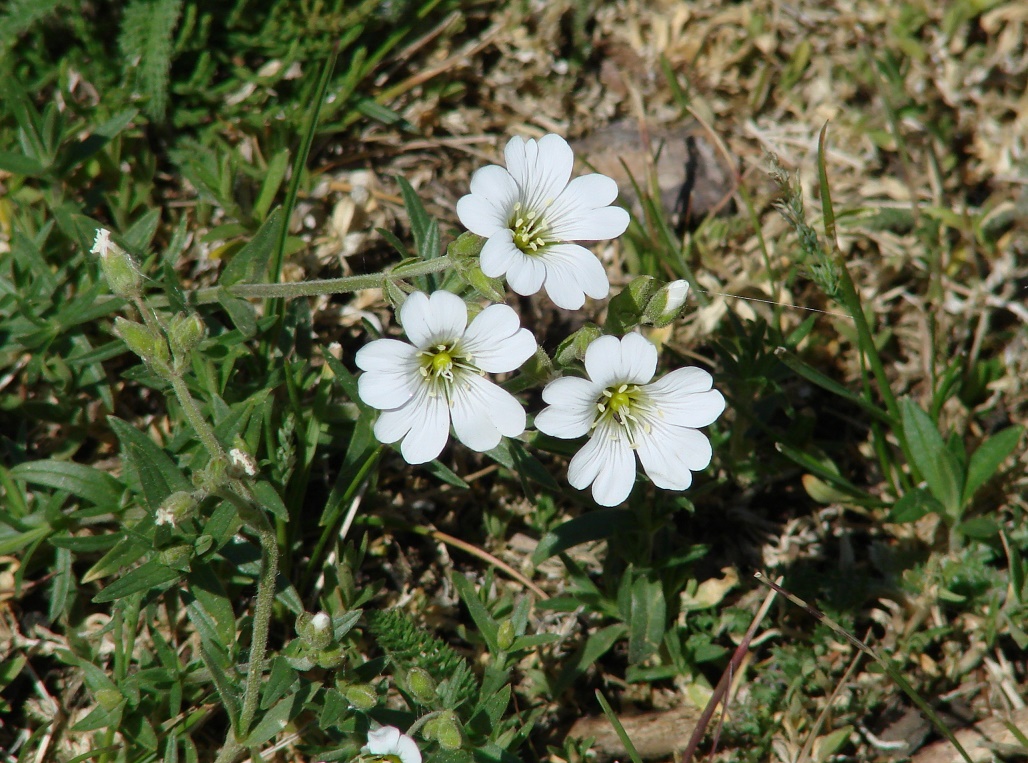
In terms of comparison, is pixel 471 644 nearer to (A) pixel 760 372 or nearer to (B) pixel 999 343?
(A) pixel 760 372

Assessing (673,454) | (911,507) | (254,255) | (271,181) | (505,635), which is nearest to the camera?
(673,454)

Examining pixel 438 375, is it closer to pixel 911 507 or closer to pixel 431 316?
pixel 431 316

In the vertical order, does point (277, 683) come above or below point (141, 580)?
below

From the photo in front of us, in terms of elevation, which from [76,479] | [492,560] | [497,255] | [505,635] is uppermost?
[497,255]

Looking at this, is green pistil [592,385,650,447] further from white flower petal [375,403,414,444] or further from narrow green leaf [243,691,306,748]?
narrow green leaf [243,691,306,748]

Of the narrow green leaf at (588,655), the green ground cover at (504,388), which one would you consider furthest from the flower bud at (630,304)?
the narrow green leaf at (588,655)

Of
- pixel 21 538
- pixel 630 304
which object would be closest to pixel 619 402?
pixel 630 304

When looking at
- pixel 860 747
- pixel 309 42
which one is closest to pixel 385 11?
pixel 309 42
